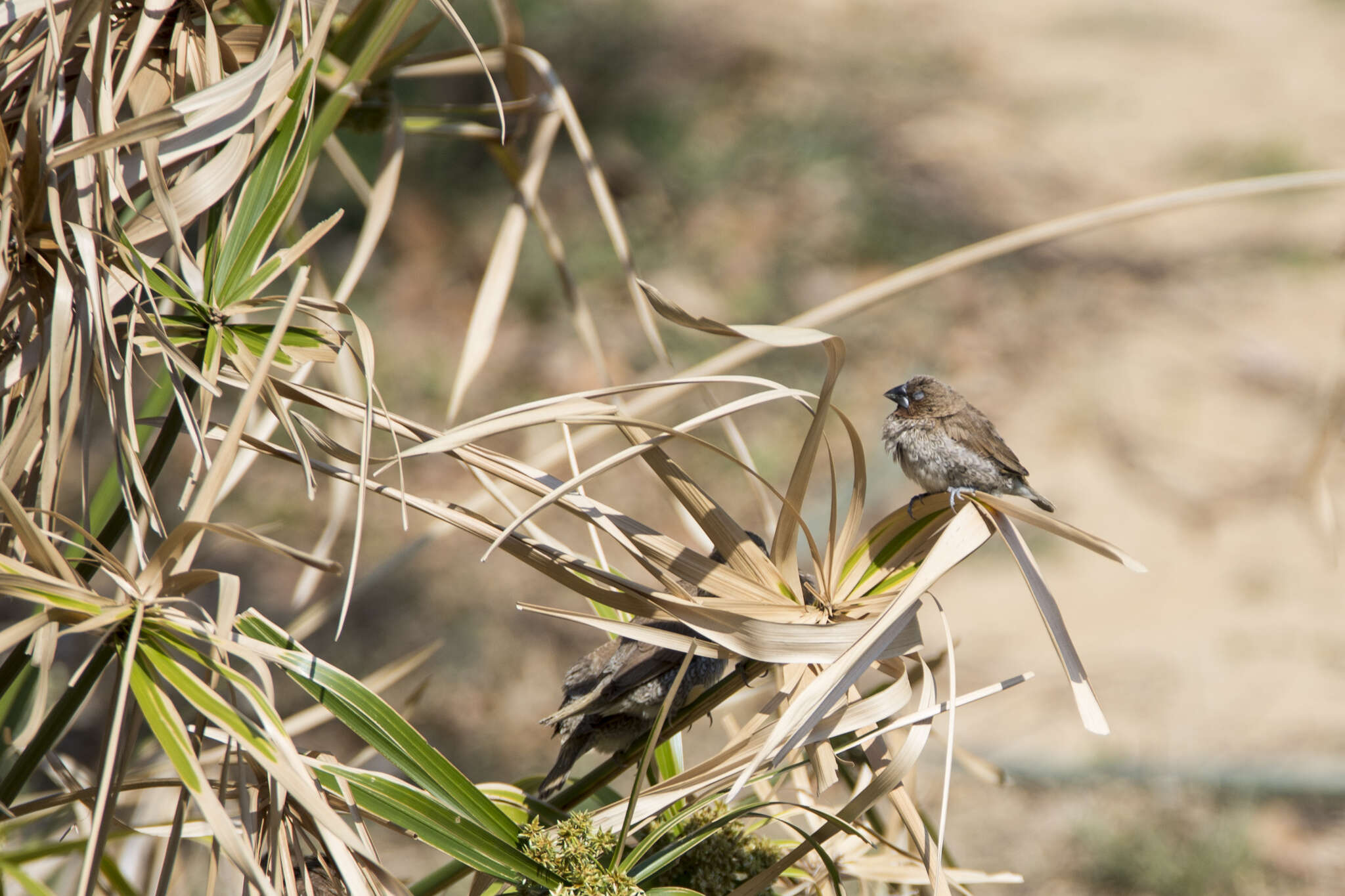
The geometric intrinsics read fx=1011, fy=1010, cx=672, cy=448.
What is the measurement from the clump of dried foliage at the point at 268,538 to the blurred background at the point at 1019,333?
3.33m

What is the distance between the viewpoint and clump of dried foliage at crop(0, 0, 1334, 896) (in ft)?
3.42

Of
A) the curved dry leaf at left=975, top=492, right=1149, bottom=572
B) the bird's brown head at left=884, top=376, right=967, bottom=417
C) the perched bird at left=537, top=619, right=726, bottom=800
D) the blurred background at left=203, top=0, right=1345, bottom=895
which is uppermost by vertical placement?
the curved dry leaf at left=975, top=492, right=1149, bottom=572

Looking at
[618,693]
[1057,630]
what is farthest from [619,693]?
[1057,630]

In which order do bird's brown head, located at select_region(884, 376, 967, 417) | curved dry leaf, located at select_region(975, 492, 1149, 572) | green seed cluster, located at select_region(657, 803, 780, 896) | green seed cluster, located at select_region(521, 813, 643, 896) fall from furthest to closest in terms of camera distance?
bird's brown head, located at select_region(884, 376, 967, 417) → green seed cluster, located at select_region(657, 803, 780, 896) → green seed cluster, located at select_region(521, 813, 643, 896) → curved dry leaf, located at select_region(975, 492, 1149, 572)

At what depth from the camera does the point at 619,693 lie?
57.1 inches

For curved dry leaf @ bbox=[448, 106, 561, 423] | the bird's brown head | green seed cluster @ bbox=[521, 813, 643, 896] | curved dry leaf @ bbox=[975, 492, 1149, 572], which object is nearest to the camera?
curved dry leaf @ bbox=[975, 492, 1149, 572]

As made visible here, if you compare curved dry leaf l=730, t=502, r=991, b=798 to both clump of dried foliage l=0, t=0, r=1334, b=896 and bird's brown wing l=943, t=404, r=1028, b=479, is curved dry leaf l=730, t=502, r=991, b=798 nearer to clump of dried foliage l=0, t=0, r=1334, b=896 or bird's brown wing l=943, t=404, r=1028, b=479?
clump of dried foliage l=0, t=0, r=1334, b=896

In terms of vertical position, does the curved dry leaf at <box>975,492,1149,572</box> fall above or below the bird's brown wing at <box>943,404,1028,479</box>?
above

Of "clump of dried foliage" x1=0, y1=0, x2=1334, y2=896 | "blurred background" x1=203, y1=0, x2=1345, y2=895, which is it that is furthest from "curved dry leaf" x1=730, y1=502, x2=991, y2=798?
"blurred background" x1=203, y1=0, x2=1345, y2=895

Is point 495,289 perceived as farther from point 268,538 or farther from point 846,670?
point 846,670

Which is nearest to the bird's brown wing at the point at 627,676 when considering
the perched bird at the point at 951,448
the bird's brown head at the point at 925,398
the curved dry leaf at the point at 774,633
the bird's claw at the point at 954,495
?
the curved dry leaf at the point at 774,633

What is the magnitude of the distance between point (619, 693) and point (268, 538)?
0.52m

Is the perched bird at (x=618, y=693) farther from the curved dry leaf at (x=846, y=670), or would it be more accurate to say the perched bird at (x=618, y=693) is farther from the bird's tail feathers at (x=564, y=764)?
the curved dry leaf at (x=846, y=670)

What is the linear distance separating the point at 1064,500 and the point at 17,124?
5.79 m
